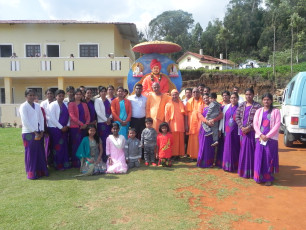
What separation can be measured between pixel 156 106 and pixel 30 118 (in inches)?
105

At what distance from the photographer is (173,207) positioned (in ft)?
11.7

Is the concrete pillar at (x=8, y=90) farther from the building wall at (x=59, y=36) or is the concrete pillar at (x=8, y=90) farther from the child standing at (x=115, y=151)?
the child standing at (x=115, y=151)

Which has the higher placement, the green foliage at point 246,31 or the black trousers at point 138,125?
the green foliage at point 246,31

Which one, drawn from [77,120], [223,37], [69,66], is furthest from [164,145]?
[223,37]

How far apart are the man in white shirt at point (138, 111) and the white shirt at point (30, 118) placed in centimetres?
208

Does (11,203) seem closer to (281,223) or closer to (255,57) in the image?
(281,223)

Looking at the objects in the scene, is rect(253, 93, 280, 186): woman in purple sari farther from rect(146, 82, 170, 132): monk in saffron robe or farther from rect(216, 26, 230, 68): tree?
rect(216, 26, 230, 68): tree

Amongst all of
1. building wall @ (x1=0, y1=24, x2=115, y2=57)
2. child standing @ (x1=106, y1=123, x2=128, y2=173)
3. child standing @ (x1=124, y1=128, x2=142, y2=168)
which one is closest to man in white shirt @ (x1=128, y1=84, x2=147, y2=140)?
child standing @ (x1=124, y1=128, x2=142, y2=168)

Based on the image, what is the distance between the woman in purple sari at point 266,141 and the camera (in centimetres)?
441

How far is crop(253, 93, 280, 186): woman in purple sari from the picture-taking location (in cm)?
441

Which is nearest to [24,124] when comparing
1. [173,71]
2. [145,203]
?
[145,203]

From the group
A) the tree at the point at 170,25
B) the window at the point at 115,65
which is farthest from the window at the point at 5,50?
A: the tree at the point at 170,25

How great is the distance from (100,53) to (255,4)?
43146 millimetres

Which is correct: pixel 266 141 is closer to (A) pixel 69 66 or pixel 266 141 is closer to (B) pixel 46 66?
(A) pixel 69 66
